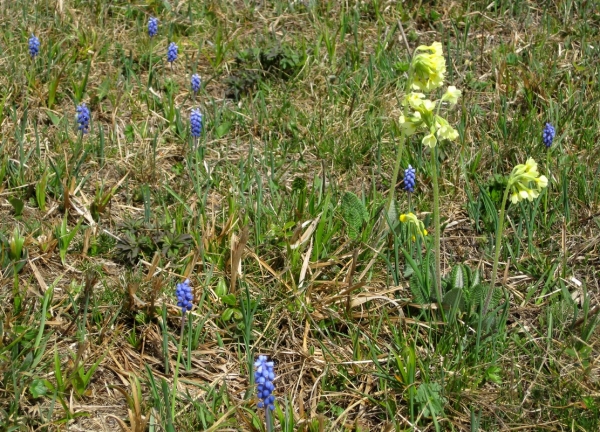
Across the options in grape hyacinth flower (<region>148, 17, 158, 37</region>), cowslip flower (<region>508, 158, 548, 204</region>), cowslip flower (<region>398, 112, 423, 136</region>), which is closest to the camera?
cowslip flower (<region>508, 158, 548, 204</region>)

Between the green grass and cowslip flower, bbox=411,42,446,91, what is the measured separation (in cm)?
57

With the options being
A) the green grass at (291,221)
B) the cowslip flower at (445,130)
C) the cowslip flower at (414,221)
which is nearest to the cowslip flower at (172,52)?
the green grass at (291,221)

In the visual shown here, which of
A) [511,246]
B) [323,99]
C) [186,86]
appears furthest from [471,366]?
[186,86]

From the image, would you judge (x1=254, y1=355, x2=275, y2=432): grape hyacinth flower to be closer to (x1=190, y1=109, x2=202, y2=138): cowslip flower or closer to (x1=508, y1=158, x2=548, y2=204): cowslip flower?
(x1=508, y1=158, x2=548, y2=204): cowslip flower

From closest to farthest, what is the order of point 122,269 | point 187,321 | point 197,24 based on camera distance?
1. point 187,321
2. point 122,269
3. point 197,24

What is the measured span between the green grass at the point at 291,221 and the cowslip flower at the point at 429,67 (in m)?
0.57

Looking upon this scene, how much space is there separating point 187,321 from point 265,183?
0.94 metres

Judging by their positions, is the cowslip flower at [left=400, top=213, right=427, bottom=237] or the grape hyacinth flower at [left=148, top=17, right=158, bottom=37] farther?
the grape hyacinth flower at [left=148, top=17, right=158, bottom=37]

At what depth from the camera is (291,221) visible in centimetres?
311

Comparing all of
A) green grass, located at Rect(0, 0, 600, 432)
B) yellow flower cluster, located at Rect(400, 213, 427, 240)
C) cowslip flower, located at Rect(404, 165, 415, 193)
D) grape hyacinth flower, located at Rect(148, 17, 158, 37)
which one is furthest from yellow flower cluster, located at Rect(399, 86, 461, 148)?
grape hyacinth flower, located at Rect(148, 17, 158, 37)

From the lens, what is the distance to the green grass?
2523 mm

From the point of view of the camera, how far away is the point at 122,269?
3014 mm

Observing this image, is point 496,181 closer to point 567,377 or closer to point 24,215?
point 567,377

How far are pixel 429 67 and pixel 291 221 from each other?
91cm
